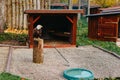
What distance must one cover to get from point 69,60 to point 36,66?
6.29ft

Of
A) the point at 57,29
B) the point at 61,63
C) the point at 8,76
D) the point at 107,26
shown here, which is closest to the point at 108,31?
the point at 107,26

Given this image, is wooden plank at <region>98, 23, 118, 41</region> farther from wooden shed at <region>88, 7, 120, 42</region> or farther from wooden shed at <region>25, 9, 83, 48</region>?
wooden shed at <region>25, 9, 83, 48</region>

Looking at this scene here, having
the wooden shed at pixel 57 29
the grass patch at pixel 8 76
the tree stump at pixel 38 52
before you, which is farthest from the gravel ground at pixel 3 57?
the wooden shed at pixel 57 29

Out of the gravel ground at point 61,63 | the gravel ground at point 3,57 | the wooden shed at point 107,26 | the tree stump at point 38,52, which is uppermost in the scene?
the wooden shed at point 107,26

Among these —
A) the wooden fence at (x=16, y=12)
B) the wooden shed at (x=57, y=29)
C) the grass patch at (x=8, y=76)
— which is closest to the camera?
the grass patch at (x=8, y=76)

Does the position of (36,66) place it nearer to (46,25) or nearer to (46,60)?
(46,60)

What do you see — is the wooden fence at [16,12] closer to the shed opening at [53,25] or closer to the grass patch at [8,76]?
the shed opening at [53,25]

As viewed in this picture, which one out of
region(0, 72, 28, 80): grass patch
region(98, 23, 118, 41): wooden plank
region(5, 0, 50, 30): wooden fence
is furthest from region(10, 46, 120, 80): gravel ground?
region(5, 0, 50, 30): wooden fence

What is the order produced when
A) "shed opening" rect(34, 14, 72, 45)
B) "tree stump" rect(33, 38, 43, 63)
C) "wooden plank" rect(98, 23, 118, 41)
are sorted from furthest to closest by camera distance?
1. "shed opening" rect(34, 14, 72, 45)
2. "wooden plank" rect(98, 23, 118, 41)
3. "tree stump" rect(33, 38, 43, 63)

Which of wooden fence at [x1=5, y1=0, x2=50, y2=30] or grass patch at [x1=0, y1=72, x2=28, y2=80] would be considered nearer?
grass patch at [x1=0, y1=72, x2=28, y2=80]

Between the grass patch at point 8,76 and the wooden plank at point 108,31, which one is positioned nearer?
the grass patch at point 8,76

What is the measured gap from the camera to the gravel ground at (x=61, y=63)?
10914 millimetres

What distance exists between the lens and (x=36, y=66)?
12070 mm

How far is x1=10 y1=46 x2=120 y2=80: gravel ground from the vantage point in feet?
35.8
